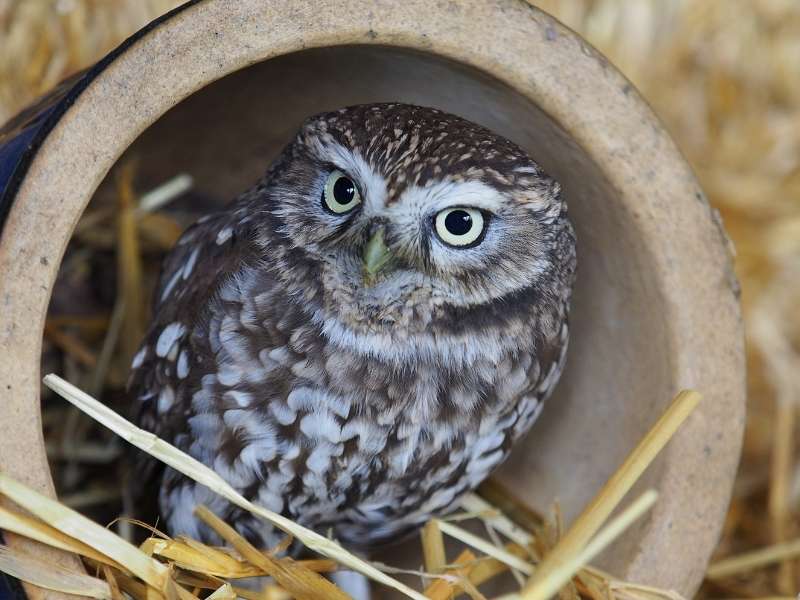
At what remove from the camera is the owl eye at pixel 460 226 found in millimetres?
1503

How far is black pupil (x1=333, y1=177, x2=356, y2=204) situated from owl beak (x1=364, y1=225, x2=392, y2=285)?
0.10 meters

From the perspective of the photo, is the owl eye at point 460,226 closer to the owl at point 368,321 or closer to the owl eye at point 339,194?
the owl at point 368,321

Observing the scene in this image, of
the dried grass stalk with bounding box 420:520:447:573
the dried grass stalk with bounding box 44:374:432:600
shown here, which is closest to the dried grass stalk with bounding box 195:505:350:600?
the dried grass stalk with bounding box 44:374:432:600

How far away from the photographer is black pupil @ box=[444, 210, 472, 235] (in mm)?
1511

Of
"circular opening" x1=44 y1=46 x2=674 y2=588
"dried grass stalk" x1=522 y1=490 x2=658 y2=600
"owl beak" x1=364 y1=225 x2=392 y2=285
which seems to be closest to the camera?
"dried grass stalk" x1=522 y1=490 x2=658 y2=600

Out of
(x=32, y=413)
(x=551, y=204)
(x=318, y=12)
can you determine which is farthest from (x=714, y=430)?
(x=32, y=413)

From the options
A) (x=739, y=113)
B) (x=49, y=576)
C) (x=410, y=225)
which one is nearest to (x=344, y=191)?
(x=410, y=225)

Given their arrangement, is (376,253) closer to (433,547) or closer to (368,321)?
(368,321)

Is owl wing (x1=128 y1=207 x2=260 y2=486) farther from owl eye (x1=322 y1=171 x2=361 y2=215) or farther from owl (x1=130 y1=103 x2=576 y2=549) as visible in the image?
owl eye (x1=322 y1=171 x2=361 y2=215)

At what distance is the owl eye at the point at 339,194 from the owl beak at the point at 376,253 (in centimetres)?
9

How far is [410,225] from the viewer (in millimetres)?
1488

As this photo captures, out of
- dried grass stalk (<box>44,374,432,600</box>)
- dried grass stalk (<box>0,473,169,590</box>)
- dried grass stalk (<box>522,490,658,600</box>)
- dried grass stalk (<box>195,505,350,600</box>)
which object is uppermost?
dried grass stalk (<box>522,490,658,600</box>)

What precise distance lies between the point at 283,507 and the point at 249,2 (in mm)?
883

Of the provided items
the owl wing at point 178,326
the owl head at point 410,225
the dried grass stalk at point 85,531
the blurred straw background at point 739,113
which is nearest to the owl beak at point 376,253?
the owl head at point 410,225
